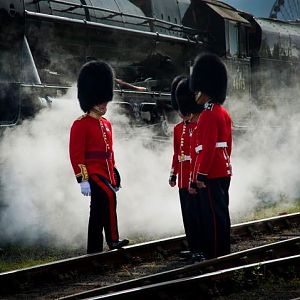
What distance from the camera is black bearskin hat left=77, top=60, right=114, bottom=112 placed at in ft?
21.0

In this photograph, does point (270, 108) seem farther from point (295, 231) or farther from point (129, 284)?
point (129, 284)

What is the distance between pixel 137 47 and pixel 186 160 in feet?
15.7

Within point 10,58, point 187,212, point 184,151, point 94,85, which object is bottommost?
point 187,212

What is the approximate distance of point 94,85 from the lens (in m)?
6.50

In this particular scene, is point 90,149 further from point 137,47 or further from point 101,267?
point 137,47

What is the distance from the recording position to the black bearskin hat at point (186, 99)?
645cm

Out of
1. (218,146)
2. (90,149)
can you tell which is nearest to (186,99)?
(218,146)

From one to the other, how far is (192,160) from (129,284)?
154 centimetres

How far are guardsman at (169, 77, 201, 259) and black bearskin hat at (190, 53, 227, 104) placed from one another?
13.1 inches

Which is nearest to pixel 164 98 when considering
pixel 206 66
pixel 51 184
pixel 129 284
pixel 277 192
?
pixel 277 192

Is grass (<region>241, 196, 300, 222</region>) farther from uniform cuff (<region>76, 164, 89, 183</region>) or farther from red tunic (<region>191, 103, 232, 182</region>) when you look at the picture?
uniform cuff (<region>76, 164, 89, 183</region>)

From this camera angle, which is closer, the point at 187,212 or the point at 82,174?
the point at 82,174

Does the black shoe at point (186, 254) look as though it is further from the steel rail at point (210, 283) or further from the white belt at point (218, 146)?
the steel rail at point (210, 283)

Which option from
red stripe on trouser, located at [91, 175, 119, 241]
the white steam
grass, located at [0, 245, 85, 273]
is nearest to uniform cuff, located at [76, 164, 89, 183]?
red stripe on trouser, located at [91, 175, 119, 241]
